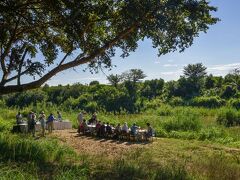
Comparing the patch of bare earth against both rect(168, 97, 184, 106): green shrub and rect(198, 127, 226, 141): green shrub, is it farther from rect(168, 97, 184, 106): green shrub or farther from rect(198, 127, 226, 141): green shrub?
rect(168, 97, 184, 106): green shrub

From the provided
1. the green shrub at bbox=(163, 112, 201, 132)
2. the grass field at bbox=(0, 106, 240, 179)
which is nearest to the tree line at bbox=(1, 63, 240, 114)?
the green shrub at bbox=(163, 112, 201, 132)

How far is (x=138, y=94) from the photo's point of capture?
86812mm

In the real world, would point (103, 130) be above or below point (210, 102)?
below

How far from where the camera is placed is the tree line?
7150 centimetres

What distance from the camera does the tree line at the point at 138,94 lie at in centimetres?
7150

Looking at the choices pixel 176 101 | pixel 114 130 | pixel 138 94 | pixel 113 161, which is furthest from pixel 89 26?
pixel 138 94

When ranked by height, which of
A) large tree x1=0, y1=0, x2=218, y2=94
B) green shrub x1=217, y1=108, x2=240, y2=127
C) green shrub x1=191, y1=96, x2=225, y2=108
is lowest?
green shrub x1=217, y1=108, x2=240, y2=127

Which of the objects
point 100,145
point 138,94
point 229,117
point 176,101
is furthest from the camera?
point 138,94

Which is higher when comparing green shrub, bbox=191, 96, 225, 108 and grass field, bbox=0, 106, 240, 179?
green shrub, bbox=191, 96, 225, 108

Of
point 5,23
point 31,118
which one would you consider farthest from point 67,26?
point 31,118

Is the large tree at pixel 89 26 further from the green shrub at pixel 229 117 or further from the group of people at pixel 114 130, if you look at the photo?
the green shrub at pixel 229 117

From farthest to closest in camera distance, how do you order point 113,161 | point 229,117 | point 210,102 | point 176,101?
1. point 176,101
2. point 210,102
3. point 229,117
4. point 113,161

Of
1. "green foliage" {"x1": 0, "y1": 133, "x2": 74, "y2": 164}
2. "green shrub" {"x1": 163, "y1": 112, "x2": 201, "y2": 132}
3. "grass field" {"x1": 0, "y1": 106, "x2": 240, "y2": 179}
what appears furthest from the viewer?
"green shrub" {"x1": 163, "y1": 112, "x2": 201, "y2": 132}

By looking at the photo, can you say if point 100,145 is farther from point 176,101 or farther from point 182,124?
point 176,101
